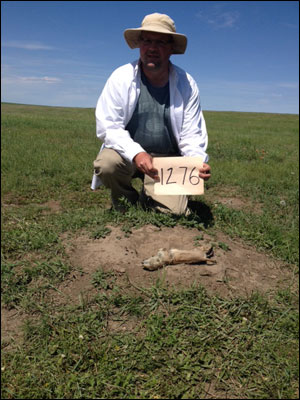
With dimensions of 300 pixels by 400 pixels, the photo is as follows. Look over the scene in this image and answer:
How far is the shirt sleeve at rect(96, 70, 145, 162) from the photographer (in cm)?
316

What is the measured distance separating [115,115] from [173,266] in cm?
151

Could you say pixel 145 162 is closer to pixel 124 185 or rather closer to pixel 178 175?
pixel 178 175

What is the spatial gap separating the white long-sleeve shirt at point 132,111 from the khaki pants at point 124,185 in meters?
0.16

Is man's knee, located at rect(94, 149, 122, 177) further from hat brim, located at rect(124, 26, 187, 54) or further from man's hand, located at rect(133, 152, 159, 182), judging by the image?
hat brim, located at rect(124, 26, 187, 54)

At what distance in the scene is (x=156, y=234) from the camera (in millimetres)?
3041

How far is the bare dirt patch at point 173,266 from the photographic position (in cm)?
258

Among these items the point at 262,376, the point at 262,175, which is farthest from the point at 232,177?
the point at 262,376

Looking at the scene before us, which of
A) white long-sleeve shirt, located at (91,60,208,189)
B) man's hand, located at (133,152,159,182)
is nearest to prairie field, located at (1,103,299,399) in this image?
man's hand, located at (133,152,159,182)

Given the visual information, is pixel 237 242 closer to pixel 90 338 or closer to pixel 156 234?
pixel 156 234

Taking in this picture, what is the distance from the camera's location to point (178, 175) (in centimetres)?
308

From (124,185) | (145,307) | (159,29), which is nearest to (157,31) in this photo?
(159,29)

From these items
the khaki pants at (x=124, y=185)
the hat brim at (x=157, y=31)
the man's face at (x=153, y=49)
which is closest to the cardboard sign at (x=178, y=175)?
the khaki pants at (x=124, y=185)

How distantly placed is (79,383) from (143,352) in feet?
1.34

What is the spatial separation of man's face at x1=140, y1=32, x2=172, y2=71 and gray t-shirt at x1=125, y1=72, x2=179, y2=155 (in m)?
0.23
